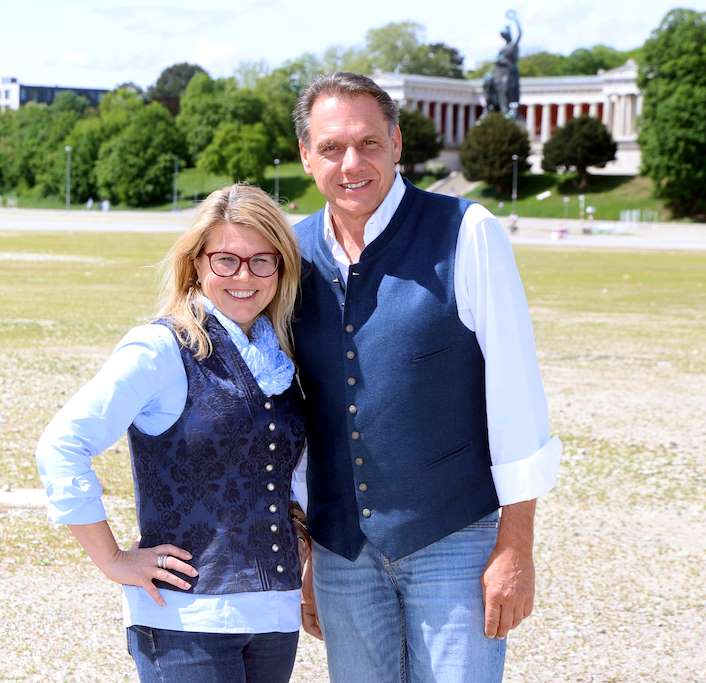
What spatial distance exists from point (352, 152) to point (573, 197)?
262ft

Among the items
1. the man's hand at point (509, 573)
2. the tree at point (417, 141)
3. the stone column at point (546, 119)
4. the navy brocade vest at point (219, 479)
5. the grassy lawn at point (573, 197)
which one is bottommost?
the grassy lawn at point (573, 197)

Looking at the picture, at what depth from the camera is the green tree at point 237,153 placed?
8994 centimetres

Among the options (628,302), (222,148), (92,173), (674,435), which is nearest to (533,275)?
(628,302)

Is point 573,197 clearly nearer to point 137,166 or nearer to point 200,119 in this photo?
point 137,166

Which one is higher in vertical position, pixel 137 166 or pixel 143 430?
pixel 137 166

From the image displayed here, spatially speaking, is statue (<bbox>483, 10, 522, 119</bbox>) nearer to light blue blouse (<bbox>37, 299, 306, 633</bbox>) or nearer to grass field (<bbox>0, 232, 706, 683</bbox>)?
grass field (<bbox>0, 232, 706, 683</bbox>)

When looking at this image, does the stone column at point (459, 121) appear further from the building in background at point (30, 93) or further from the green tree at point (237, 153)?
the building in background at point (30, 93)

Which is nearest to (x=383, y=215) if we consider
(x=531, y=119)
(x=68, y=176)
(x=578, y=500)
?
(x=578, y=500)

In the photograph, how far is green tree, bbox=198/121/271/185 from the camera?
295ft

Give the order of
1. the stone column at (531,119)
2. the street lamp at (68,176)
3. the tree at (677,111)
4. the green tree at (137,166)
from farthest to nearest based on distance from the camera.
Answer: the stone column at (531,119) → the street lamp at (68,176) → the green tree at (137,166) → the tree at (677,111)

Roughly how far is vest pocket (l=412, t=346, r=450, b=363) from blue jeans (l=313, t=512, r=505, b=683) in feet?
1.56

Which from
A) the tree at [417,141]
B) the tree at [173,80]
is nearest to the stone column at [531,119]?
the tree at [417,141]

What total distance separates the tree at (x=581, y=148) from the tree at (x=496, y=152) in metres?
2.18

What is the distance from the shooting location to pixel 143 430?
3.16 meters
